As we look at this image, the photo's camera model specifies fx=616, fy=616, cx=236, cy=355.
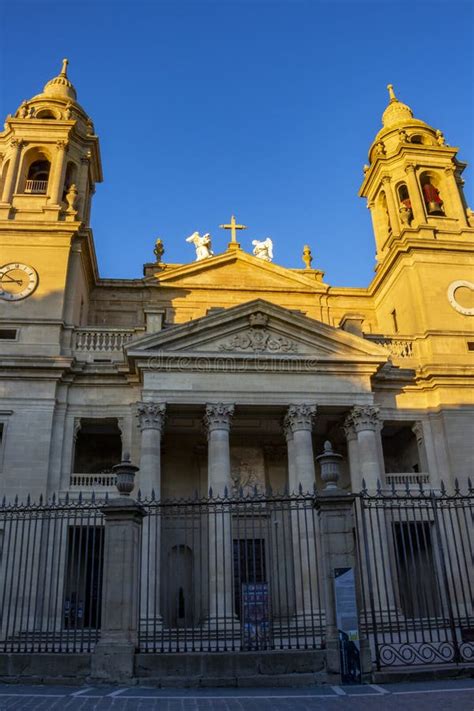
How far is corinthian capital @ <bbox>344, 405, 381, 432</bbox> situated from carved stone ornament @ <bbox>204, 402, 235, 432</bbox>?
453 centimetres

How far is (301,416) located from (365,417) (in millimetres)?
2384

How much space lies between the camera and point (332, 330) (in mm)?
22922

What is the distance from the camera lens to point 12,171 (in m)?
27.3

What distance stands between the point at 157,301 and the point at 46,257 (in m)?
5.47

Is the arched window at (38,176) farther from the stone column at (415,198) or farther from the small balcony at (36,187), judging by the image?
the stone column at (415,198)

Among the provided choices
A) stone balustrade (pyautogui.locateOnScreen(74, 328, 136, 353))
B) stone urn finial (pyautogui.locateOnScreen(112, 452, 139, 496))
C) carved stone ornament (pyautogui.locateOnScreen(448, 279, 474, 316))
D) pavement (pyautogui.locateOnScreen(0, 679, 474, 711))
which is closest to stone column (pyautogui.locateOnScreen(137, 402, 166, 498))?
stone balustrade (pyautogui.locateOnScreen(74, 328, 136, 353))

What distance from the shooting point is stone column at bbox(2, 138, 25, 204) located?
2680 cm

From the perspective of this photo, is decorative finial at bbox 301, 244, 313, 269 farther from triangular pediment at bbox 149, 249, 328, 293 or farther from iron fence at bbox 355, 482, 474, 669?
iron fence at bbox 355, 482, 474, 669

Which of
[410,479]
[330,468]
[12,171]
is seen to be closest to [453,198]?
[410,479]

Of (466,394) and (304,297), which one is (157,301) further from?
(466,394)

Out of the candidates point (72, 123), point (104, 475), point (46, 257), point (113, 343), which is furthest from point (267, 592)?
point (72, 123)

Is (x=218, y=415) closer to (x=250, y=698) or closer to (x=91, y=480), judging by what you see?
(x=91, y=480)

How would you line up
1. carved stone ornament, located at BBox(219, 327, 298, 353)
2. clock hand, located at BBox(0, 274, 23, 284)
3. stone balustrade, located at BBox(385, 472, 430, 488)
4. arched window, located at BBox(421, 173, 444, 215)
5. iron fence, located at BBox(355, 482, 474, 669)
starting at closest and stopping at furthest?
iron fence, located at BBox(355, 482, 474, 669) → carved stone ornament, located at BBox(219, 327, 298, 353) → stone balustrade, located at BBox(385, 472, 430, 488) → clock hand, located at BBox(0, 274, 23, 284) → arched window, located at BBox(421, 173, 444, 215)

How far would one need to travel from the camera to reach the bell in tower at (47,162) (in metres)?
26.6
